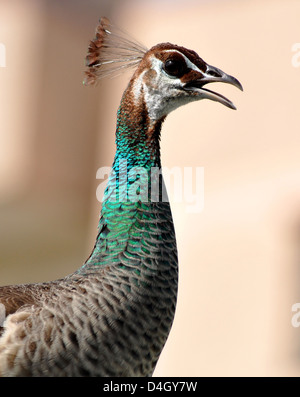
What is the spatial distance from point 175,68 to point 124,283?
2.17 ft

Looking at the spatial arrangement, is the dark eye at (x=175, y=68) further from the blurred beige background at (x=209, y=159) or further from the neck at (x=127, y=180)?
the blurred beige background at (x=209, y=159)

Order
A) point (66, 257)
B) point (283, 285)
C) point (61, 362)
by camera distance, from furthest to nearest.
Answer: point (66, 257), point (283, 285), point (61, 362)

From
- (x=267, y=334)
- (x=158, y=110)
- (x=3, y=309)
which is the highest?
(x=158, y=110)

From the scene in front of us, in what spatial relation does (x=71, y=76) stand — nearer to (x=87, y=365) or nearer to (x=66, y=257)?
(x=66, y=257)

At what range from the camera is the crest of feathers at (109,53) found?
2.10m

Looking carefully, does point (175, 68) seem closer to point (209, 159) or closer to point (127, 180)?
point (127, 180)

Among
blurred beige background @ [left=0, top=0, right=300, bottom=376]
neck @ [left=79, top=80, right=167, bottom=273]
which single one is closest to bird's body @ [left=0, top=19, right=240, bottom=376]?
neck @ [left=79, top=80, right=167, bottom=273]

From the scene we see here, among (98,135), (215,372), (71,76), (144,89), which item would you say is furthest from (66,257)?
(144,89)

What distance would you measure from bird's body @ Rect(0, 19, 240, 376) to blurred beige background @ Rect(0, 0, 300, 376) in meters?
2.61

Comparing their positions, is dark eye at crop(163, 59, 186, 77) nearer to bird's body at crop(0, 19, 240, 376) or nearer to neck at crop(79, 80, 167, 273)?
bird's body at crop(0, 19, 240, 376)

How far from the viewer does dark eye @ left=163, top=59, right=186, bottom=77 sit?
2.01 m

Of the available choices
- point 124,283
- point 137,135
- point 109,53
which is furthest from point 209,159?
point 124,283
